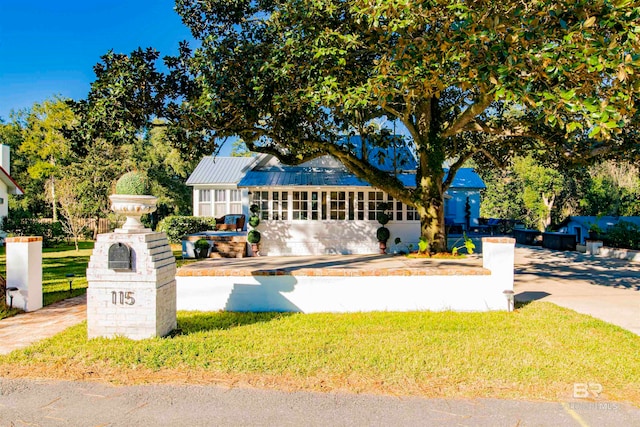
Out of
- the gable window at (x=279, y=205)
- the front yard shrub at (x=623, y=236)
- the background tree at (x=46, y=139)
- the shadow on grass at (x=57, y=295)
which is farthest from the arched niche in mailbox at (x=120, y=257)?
the background tree at (x=46, y=139)

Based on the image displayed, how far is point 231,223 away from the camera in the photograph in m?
21.5

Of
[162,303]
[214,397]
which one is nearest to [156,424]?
[214,397]

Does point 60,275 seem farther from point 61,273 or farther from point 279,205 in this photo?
point 279,205

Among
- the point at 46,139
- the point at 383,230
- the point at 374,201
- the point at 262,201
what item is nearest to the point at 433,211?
the point at 383,230

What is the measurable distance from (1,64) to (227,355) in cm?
2654

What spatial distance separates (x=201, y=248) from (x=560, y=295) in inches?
459

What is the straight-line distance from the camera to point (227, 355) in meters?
5.23

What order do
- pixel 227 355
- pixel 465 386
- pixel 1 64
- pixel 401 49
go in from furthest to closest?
pixel 1 64 < pixel 401 49 < pixel 227 355 < pixel 465 386

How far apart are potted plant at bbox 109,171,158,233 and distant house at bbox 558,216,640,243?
780 inches

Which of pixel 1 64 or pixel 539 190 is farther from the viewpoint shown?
pixel 539 190

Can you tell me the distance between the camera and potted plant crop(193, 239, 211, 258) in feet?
50.5

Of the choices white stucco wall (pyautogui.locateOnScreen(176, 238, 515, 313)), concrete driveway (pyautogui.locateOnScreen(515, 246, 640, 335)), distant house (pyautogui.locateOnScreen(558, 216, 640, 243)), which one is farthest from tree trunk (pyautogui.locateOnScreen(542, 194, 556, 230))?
white stucco wall (pyautogui.locateOnScreen(176, 238, 515, 313))

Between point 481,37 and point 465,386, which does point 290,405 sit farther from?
point 481,37

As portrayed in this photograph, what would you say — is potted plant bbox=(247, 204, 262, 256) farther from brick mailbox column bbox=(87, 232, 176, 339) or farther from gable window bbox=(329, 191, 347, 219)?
brick mailbox column bbox=(87, 232, 176, 339)
